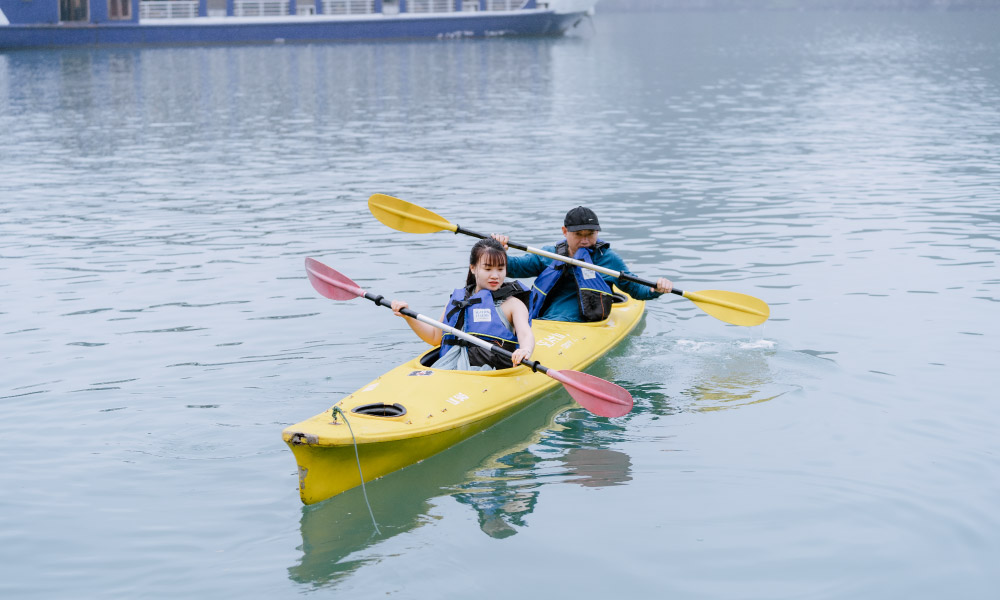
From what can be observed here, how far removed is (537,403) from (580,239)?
181 centimetres

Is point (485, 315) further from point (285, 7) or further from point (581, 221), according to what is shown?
point (285, 7)

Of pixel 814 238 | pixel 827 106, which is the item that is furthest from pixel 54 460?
pixel 827 106

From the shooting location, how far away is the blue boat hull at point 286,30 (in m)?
47.6

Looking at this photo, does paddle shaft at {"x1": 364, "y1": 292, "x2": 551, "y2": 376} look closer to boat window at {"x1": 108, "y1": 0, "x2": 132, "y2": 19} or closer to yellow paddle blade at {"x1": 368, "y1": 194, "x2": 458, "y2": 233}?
yellow paddle blade at {"x1": 368, "y1": 194, "x2": 458, "y2": 233}

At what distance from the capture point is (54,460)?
6848mm

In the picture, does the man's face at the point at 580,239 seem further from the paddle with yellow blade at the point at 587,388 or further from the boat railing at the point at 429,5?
the boat railing at the point at 429,5

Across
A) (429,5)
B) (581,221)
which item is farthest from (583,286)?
(429,5)

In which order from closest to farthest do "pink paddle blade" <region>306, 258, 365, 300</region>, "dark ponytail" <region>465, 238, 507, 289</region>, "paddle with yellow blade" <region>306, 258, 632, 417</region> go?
1. "paddle with yellow blade" <region>306, 258, 632, 417</region>
2. "dark ponytail" <region>465, 238, 507, 289</region>
3. "pink paddle blade" <region>306, 258, 365, 300</region>

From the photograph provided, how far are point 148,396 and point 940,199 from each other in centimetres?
1145

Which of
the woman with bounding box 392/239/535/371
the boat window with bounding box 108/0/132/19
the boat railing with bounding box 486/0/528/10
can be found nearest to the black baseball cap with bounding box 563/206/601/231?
the woman with bounding box 392/239/535/371

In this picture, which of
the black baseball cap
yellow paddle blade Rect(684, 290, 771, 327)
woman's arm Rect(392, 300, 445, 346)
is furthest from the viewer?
yellow paddle blade Rect(684, 290, 771, 327)

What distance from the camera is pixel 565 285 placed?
30.3 feet

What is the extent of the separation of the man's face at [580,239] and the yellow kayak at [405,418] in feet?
3.58

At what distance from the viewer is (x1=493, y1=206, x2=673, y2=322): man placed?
907 cm
